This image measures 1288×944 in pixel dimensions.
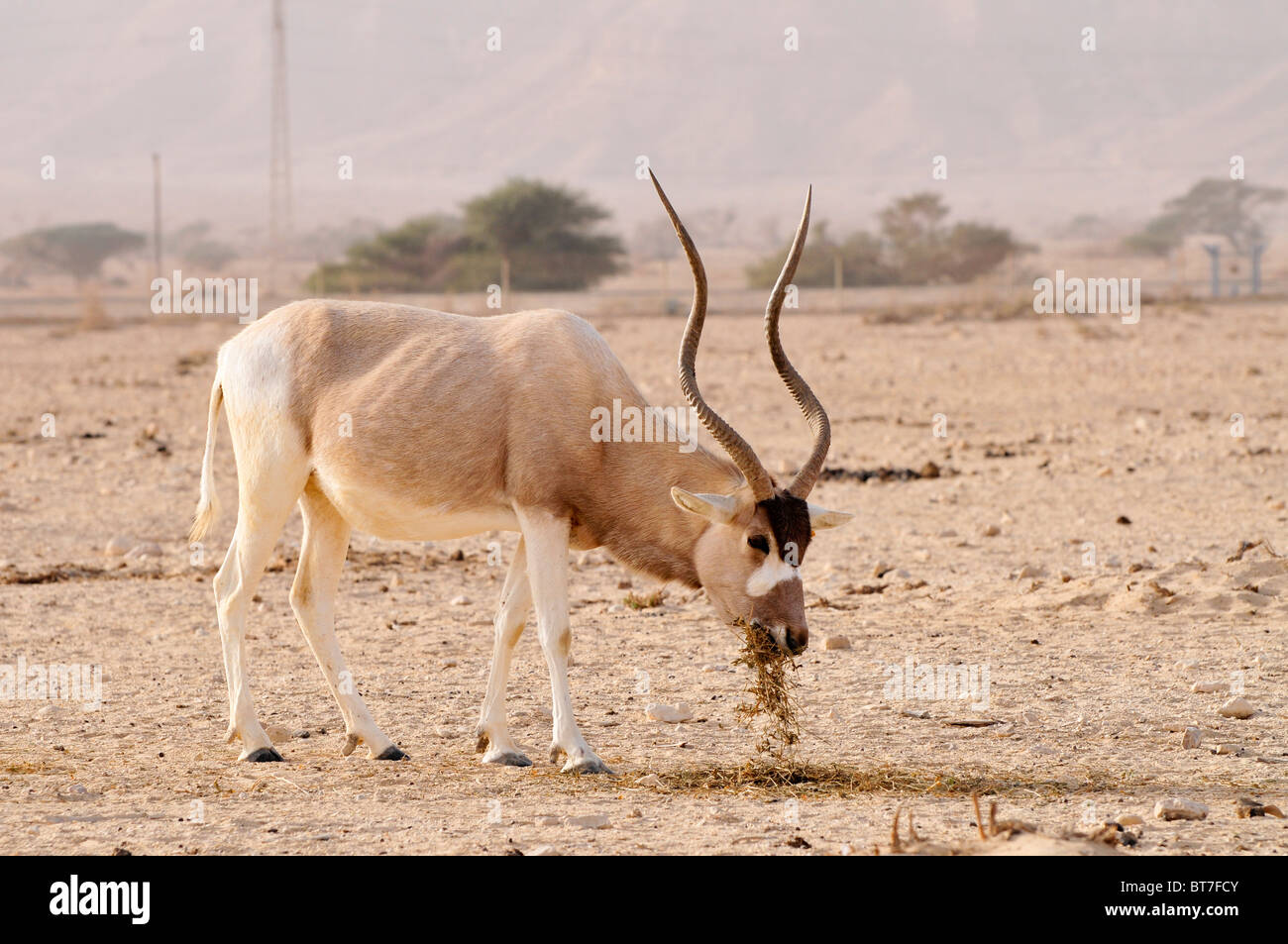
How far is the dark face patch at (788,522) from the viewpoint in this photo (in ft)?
20.4

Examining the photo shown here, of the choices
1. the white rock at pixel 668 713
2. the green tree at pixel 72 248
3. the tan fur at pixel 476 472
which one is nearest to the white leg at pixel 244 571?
the tan fur at pixel 476 472

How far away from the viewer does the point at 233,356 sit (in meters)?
7.18

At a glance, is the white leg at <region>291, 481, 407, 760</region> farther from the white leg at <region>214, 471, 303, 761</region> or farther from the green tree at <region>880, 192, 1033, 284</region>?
the green tree at <region>880, 192, 1033, 284</region>

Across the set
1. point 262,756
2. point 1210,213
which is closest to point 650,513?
point 262,756

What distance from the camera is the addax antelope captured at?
6.40 meters

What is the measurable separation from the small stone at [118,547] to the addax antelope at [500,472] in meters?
4.16

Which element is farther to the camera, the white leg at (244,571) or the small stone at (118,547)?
the small stone at (118,547)

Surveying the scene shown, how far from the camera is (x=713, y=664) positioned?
821cm

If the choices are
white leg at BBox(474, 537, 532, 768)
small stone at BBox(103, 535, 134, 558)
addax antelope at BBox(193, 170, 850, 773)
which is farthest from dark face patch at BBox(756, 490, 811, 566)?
small stone at BBox(103, 535, 134, 558)

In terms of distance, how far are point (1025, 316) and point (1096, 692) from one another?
75.3ft

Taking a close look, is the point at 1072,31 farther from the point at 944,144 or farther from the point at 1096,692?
the point at 1096,692

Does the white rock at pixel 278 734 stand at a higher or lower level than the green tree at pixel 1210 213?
lower

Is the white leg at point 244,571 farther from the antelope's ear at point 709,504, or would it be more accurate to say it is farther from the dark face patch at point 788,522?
the dark face patch at point 788,522

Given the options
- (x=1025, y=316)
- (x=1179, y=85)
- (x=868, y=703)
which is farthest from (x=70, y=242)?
(x=1179, y=85)
